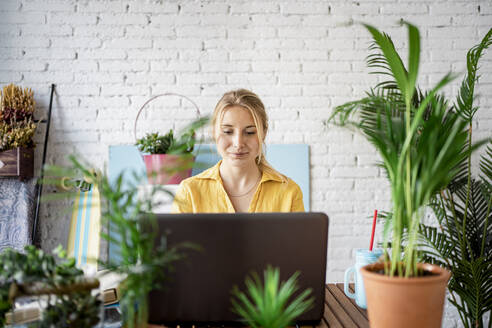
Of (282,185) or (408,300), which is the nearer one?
(408,300)

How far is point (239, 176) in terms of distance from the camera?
79.3 inches

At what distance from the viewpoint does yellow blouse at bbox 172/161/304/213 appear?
76.7 inches

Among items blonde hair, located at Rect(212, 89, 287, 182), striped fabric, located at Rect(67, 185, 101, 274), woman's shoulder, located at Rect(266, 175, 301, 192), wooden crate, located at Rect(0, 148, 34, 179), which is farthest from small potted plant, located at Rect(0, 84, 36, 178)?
woman's shoulder, located at Rect(266, 175, 301, 192)

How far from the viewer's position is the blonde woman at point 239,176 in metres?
1.89

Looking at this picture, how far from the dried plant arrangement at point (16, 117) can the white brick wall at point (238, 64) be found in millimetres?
147

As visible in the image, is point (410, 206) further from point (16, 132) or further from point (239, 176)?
point (16, 132)

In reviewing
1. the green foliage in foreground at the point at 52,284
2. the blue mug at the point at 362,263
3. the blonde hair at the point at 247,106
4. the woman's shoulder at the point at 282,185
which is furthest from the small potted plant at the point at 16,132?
the blue mug at the point at 362,263

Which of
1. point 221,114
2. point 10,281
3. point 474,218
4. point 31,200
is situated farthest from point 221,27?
point 10,281

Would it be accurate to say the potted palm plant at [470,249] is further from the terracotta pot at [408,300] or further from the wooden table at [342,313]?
the terracotta pot at [408,300]

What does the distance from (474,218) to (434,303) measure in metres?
1.55

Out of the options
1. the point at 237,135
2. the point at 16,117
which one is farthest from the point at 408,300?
the point at 16,117

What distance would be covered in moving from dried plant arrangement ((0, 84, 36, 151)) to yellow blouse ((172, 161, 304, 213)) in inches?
49.9

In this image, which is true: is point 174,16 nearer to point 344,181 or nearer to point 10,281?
point 344,181

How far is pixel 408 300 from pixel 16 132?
8.31ft
